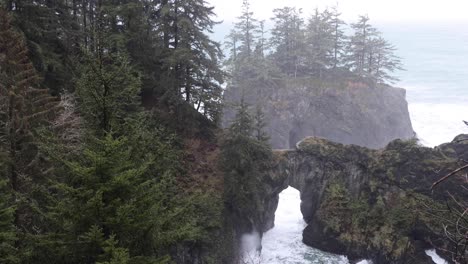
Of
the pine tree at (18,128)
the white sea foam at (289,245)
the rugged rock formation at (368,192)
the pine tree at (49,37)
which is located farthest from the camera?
the white sea foam at (289,245)

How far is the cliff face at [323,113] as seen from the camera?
164 ft

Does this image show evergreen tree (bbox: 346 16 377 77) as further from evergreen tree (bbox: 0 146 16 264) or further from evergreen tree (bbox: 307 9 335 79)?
evergreen tree (bbox: 0 146 16 264)

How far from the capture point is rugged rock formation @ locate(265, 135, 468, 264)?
77.2 ft

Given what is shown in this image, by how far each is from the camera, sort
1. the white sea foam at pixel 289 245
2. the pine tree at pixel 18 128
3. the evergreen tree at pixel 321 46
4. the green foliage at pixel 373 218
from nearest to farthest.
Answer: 1. the pine tree at pixel 18 128
2. the green foliage at pixel 373 218
3. the white sea foam at pixel 289 245
4. the evergreen tree at pixel 321 46

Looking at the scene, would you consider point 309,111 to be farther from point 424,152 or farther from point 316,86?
point 424,152

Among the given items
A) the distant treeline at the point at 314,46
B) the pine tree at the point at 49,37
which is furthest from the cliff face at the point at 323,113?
the pine tree at the point at 49,37

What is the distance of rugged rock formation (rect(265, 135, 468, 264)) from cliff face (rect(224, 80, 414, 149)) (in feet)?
63.2

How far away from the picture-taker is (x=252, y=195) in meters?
24.2

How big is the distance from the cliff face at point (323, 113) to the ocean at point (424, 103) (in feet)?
31.3

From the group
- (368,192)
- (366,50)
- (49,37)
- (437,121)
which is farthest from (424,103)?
(49,37)

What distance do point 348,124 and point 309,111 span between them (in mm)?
5389

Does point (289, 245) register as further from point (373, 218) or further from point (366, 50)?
point (366, 50)

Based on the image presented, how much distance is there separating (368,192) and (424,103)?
5416cm

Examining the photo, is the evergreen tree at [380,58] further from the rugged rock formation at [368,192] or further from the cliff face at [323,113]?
the rugged rock formation at [368,192]
